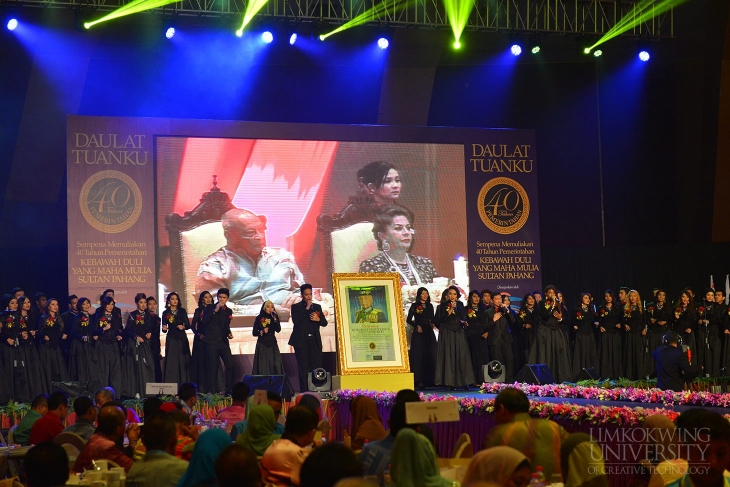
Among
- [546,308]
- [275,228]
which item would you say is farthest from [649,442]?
[275,228]

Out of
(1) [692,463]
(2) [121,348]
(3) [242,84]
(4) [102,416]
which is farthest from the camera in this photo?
(3) [242,84]

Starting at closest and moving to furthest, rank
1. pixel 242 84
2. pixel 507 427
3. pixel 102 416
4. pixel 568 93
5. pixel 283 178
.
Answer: pixel 507 427
pixel 102 416
pixel 283 178
pixel 242 84
pixel 568 93

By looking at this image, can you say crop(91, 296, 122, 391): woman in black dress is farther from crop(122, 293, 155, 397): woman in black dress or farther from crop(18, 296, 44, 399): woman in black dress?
crop(18, 296, 44, 399): woman in black dress

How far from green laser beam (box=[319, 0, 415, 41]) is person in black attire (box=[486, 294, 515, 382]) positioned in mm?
4461

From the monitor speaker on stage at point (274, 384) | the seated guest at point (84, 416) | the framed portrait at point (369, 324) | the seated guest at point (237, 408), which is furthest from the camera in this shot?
the monitor speaker on stage at point (274, 384)

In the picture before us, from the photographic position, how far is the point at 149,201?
46.3ft

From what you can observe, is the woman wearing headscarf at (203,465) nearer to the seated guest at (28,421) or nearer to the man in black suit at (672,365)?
the seated guest at (28,421)

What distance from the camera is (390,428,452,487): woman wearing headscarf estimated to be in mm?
3641

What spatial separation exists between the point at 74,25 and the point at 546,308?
8.07 meters

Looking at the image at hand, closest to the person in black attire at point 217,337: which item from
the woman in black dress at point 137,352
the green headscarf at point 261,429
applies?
the woman in black dress at point 137,352

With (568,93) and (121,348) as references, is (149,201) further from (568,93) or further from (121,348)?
(568,93)

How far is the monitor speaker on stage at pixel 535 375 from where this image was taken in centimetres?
1238

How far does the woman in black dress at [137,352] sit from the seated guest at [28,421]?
4.96m

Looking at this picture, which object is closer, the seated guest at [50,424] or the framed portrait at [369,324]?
the seated guest at [50,424]
